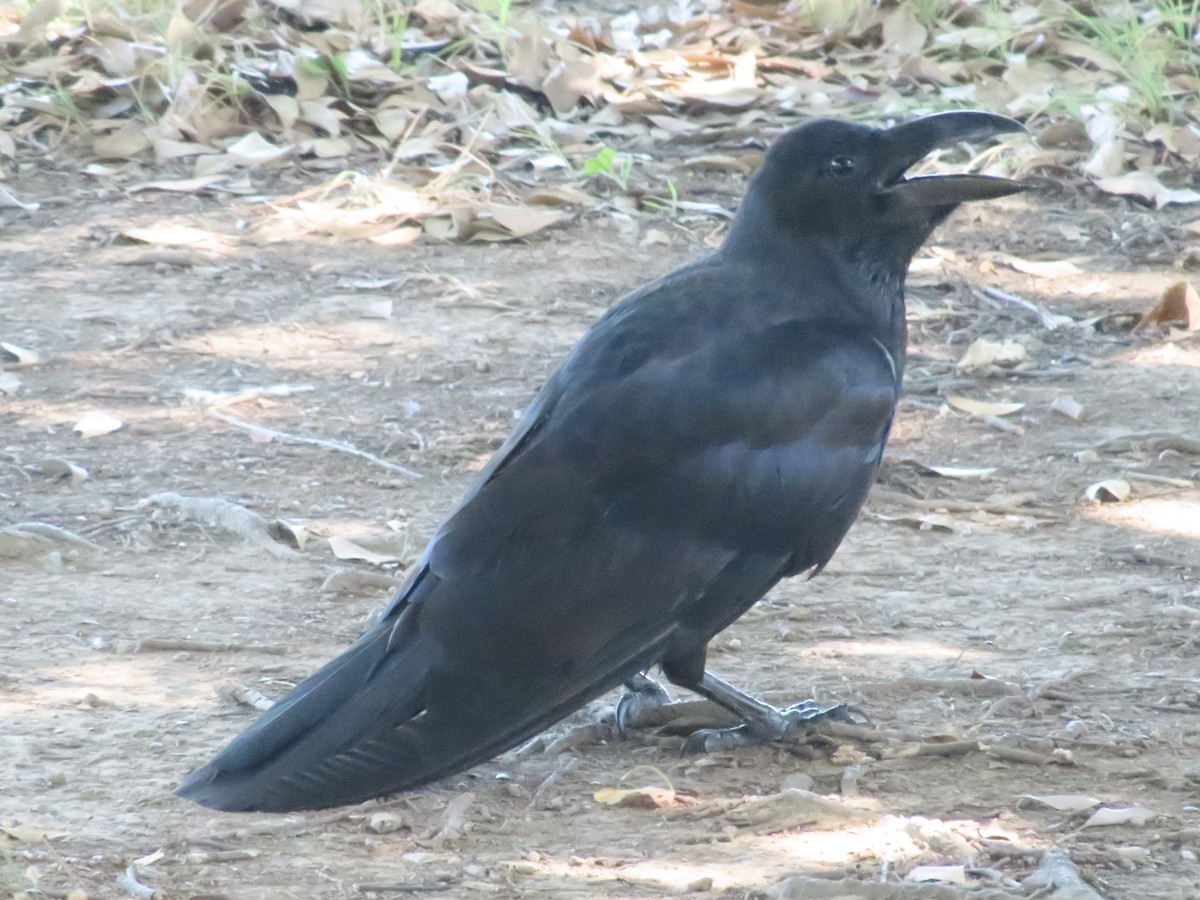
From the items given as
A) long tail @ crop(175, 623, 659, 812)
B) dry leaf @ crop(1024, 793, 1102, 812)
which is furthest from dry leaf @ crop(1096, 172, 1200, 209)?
long tail @ crop(175, 623, 659, 812)

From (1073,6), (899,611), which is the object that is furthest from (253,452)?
(1073,6)

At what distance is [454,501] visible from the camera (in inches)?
187

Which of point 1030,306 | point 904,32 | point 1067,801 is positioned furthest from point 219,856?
point 904,32

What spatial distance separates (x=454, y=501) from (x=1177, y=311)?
8.80 feet

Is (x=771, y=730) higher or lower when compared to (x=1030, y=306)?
higher

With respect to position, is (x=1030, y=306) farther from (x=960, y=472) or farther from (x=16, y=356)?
(x=16, y=356)

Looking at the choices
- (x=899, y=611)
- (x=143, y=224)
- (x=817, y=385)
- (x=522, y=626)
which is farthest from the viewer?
(x=143, y=224)

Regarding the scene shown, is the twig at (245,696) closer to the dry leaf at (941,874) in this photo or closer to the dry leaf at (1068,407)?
the dry leaf at (941,874)

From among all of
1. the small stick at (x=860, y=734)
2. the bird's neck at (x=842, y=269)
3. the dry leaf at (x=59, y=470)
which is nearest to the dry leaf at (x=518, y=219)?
the dry leaf at (x=59, y=470)

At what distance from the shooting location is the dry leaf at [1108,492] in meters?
4.70

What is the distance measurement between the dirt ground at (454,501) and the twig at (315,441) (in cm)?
3

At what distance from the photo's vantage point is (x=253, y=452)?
5090mm

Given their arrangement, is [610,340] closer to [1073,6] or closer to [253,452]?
[253,452]

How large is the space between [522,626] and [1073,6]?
6.74 metres
